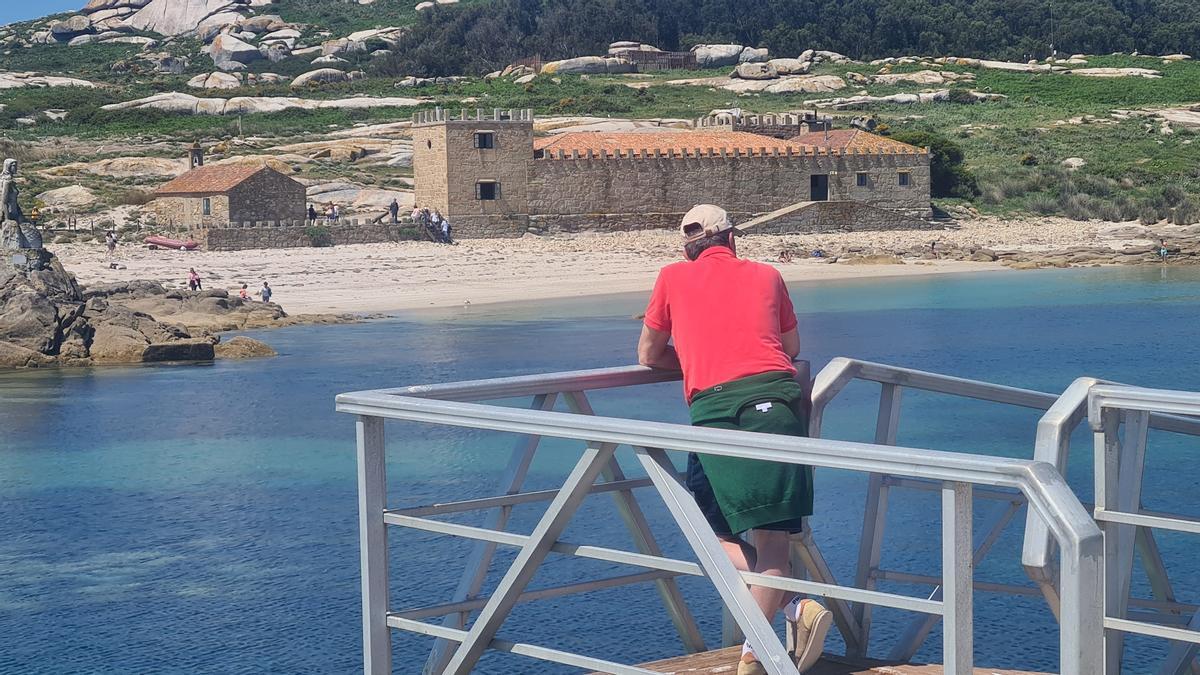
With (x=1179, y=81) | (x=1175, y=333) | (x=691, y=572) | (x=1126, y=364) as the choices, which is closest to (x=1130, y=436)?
(x=691, y=572)

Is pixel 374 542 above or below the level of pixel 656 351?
below

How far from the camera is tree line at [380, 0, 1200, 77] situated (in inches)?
3656

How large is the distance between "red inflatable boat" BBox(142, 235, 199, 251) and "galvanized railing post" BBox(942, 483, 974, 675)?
3468 centimetres

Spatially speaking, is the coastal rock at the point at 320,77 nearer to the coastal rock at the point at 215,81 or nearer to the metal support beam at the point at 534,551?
the coastal rock at the point at 215,81

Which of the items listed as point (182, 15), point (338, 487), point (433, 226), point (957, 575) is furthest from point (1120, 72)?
point (957, 575)

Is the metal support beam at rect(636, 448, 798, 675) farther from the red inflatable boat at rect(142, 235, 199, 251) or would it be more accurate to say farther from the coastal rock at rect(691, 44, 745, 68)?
the coastal rock at rect(691, 44, 745, 68)

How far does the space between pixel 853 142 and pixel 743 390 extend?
42728mm

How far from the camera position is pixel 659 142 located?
44281 mm

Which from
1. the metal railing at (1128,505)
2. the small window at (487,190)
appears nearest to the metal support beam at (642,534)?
the metal railing at (1128,505)

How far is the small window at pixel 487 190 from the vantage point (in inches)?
1641

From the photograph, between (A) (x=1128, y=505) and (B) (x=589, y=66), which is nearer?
(A) (x=1128, y=505)

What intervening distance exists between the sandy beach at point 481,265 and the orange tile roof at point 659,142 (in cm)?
263

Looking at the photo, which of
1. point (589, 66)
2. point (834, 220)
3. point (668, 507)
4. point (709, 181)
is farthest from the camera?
point (589, 66)

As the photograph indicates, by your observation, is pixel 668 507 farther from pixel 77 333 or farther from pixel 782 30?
pixel 782 30
